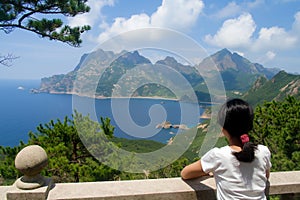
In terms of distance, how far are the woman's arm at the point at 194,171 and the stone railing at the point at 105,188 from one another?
0.24 feet

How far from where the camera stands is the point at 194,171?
172 centimetres

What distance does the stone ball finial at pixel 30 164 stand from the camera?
1.54 meters

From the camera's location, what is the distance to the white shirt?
1.47 metres

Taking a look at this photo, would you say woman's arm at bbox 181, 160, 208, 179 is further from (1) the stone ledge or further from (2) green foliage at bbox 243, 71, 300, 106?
(2) green foliage at bbox 243, 71, 300, 106

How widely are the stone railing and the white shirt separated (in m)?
0.28

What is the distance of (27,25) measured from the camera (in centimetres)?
724

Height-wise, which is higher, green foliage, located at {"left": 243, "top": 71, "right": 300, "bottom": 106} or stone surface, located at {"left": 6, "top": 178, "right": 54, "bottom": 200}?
green foliage, located at {"left": 243, "top": 71, "right": 300, "bottom": 106}

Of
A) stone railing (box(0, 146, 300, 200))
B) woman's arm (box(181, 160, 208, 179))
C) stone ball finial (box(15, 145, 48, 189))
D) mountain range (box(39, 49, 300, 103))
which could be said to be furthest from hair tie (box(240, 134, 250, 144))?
mountain range (box(39, 49, 300, 103))

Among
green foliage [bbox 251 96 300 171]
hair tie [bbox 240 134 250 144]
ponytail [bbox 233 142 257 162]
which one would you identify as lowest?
green foliage [bbox 251 96 300 171]

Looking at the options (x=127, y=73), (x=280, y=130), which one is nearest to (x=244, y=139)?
(x=127, y=73)

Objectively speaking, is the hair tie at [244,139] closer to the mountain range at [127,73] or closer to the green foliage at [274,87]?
the mountain range at [127,73]

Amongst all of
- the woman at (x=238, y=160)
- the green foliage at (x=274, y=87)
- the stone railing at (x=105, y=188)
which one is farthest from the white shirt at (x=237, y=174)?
the green foliage at (x=274, y=87)

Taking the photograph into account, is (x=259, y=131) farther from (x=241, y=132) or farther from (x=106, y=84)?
(x=241, y=132)

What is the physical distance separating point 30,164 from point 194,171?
1029mm
